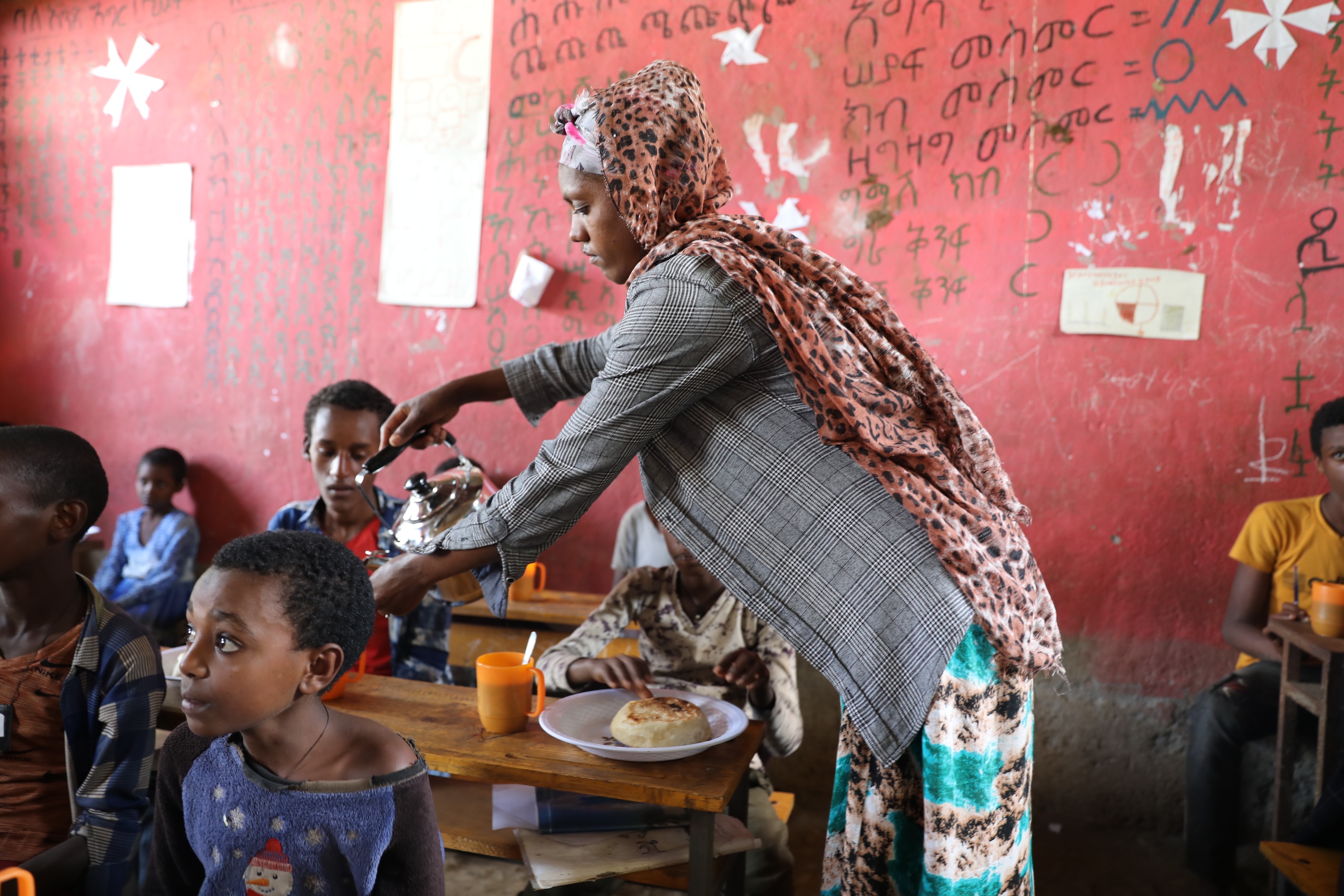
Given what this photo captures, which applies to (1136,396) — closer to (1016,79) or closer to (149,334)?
A: (1016,79)

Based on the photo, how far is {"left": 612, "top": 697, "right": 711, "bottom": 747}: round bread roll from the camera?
151 centimetres

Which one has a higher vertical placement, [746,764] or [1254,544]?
[1254,544]

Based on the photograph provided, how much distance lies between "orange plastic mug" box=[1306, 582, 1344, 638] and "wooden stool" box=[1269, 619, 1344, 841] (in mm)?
24

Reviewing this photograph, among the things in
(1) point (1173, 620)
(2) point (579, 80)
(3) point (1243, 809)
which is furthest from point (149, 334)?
(3) point (1243, 809)

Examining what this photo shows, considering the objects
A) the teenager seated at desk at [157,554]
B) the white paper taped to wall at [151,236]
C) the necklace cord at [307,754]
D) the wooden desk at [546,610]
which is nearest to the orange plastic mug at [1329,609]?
the wooden desk at [546,610]

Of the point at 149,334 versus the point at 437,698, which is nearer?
the point at 437,698

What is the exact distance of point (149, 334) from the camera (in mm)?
4141

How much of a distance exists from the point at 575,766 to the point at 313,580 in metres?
0.57

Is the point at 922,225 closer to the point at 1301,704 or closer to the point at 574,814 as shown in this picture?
the point at 1301,704

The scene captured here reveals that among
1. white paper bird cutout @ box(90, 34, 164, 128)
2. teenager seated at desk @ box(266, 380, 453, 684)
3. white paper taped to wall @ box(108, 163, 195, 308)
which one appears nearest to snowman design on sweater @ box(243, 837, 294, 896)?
teenager seated at desk @ box(266, 380, 453, 684)

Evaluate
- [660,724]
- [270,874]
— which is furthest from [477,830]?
[270,874]

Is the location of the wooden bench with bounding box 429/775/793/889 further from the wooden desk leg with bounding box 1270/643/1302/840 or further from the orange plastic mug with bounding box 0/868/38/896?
the wooden desk leg with bounding box 1270/643/1302/840

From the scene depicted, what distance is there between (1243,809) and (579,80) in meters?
3.45

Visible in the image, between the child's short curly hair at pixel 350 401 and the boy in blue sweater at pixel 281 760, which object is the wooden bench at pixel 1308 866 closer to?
the boy in blue sweater at pixel 281 760
